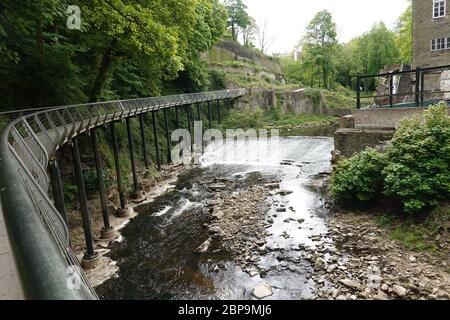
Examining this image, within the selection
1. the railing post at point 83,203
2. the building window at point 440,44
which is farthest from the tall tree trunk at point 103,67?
the building window at point 440,44

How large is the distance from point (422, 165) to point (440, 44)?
1502 cm

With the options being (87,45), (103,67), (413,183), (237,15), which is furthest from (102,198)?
(237,15)

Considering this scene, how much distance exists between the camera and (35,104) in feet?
40.0

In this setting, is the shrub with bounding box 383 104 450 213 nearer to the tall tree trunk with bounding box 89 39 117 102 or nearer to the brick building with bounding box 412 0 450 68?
the tall tree trunk with bounding box 89 39 117 102

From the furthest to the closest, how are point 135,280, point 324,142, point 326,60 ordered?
point 326,60, point 324,142, point 135,280

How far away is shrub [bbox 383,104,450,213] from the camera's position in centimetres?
855

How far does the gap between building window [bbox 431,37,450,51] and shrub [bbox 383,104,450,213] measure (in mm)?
13281

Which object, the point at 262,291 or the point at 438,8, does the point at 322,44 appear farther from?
the point at 262,291

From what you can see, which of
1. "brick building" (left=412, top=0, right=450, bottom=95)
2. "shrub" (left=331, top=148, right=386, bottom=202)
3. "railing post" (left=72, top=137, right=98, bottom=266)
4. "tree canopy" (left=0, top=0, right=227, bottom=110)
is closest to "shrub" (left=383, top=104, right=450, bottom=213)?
"shrub" (left=331, top=148, right=386, bottom=202)

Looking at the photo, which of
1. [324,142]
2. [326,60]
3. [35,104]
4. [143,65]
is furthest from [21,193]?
[326,60]

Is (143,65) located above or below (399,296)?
above

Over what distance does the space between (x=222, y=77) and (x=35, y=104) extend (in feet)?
86.9

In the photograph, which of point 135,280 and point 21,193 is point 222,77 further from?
point 21,193

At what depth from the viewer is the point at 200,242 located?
9938mm
